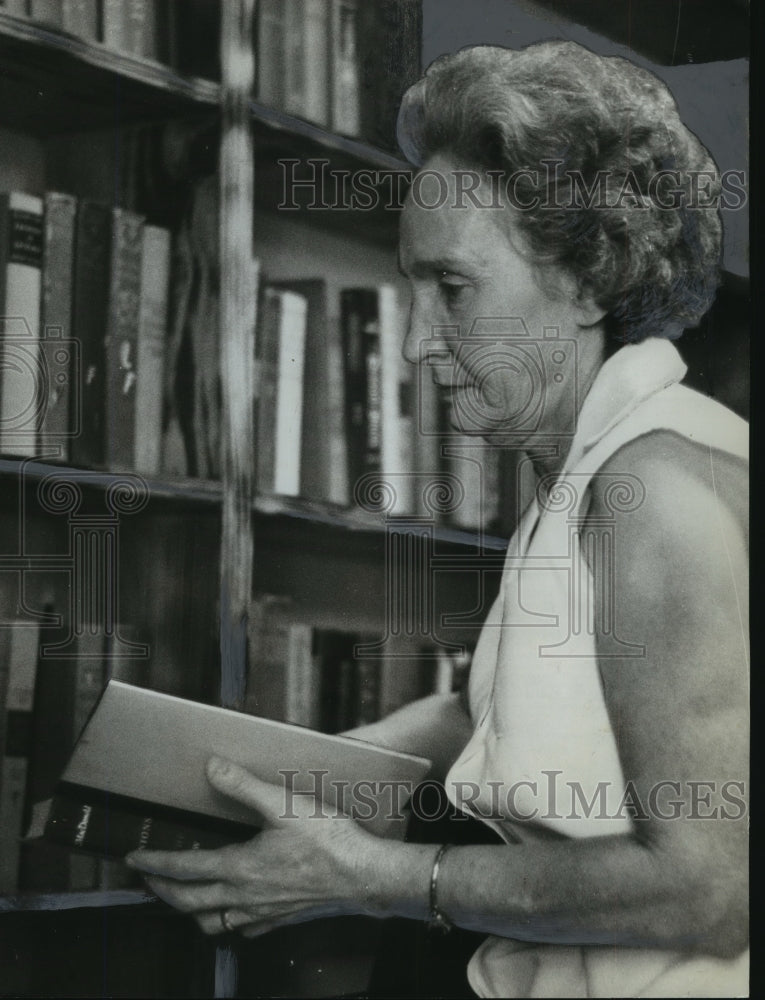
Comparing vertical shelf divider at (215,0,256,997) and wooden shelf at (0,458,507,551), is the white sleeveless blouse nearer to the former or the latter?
wooden shelf at (0,458,507,551)

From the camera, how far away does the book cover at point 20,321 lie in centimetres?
189

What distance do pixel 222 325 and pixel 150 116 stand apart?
328mm

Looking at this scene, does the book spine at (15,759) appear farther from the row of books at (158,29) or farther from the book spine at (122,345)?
the row of books at (158,29)

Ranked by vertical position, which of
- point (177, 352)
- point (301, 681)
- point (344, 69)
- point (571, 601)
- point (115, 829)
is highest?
point (344, 69)

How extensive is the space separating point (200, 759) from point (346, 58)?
1068mm

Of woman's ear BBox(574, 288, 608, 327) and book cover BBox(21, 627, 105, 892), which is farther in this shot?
woman's ear BBox(574, 288, 608, 327)

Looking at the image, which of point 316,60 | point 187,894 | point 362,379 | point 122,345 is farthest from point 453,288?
point 187,894

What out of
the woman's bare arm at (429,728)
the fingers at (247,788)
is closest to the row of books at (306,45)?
the woman's bare arm at (429,728)

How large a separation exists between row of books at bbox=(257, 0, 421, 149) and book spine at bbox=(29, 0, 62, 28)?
295 mm

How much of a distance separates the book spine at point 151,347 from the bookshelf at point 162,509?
0.03m

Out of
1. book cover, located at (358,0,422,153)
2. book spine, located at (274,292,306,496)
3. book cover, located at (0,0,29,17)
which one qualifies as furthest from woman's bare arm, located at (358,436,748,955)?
book cover, located at (0,0,29,17)

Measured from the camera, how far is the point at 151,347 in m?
1.95

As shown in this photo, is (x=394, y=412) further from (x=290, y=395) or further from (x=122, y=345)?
(x=122, y=345)

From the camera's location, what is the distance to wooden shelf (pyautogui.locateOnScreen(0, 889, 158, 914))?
6.23 feet
